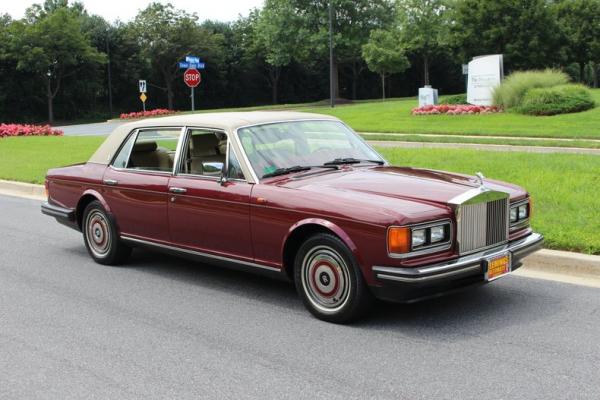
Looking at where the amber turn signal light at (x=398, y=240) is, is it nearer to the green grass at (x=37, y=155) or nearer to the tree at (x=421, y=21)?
the green grass at (x=37, y=155)

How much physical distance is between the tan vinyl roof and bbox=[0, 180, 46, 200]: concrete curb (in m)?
5.98

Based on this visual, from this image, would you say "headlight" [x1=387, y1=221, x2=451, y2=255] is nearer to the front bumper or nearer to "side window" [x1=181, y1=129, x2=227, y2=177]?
the front bumper

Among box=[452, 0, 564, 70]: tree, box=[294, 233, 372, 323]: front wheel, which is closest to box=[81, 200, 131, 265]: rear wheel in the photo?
box=[294, 233, 372, 323]: front wheel

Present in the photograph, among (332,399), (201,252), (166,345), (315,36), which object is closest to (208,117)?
(201,252)

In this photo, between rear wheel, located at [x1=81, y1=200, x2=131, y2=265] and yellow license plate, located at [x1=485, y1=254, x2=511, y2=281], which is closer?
yellow license plate, located at [x1=485, y1=254, x2=511, y2=281]

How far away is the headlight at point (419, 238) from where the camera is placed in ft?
15.6

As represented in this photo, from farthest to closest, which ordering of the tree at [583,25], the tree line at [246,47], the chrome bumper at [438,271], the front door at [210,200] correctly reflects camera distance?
the tree at [583,25] < the tree line at [246,47] < the front door at [210,200] < the chrome bumper at [438,271]

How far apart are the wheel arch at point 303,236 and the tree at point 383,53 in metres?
47.7

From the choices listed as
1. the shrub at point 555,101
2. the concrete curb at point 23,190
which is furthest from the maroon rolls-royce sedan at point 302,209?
the shrub at point 555,101

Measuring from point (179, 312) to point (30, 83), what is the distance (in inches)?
2086

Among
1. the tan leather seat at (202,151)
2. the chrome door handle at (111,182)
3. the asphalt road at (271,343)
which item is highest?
the tan leather seat at (202,151)

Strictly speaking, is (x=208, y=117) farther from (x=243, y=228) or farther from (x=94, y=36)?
(x=94, y=36)

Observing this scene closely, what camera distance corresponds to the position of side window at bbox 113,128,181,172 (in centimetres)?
704

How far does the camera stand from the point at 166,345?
4863mm
